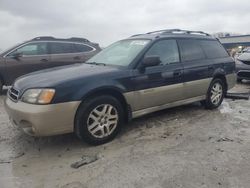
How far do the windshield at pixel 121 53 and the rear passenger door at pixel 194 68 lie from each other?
36.8 inches

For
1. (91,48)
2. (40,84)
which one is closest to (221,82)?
(40,84)

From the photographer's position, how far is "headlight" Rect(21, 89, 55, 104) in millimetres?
3906

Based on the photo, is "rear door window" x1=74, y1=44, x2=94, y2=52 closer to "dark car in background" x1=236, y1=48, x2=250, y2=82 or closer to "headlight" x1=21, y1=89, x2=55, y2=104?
"dark car in background" x1=236, y1=48, x2=250, y2=82

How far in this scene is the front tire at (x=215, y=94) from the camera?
20.6 feet

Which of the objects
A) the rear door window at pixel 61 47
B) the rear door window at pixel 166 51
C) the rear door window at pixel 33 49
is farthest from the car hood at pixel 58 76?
the rear door window at pixel 61 47

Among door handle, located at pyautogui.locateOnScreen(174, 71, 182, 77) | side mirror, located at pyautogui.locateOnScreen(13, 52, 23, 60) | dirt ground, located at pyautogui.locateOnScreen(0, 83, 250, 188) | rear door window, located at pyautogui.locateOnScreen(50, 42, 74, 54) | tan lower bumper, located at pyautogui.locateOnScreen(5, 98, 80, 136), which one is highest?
rear door window, located at pyautogui.locateOnScreen(50, 42, 74, 54)

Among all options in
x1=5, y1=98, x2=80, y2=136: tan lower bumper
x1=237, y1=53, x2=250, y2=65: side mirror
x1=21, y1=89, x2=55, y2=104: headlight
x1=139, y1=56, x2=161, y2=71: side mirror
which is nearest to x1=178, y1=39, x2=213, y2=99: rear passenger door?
x1=139, y1=56, x2=161, y2=71: side mirror

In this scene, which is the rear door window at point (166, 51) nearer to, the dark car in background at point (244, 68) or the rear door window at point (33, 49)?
the rear door window at point (33, 49)

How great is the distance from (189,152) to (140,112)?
3.69ft

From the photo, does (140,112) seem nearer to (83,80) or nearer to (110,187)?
(83,80)

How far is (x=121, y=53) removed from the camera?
17.4 feet

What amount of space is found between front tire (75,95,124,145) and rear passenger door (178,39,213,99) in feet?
5.48

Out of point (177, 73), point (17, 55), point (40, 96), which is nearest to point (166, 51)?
point (177, 73)

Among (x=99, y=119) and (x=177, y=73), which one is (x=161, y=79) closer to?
(x=177, y=73)
